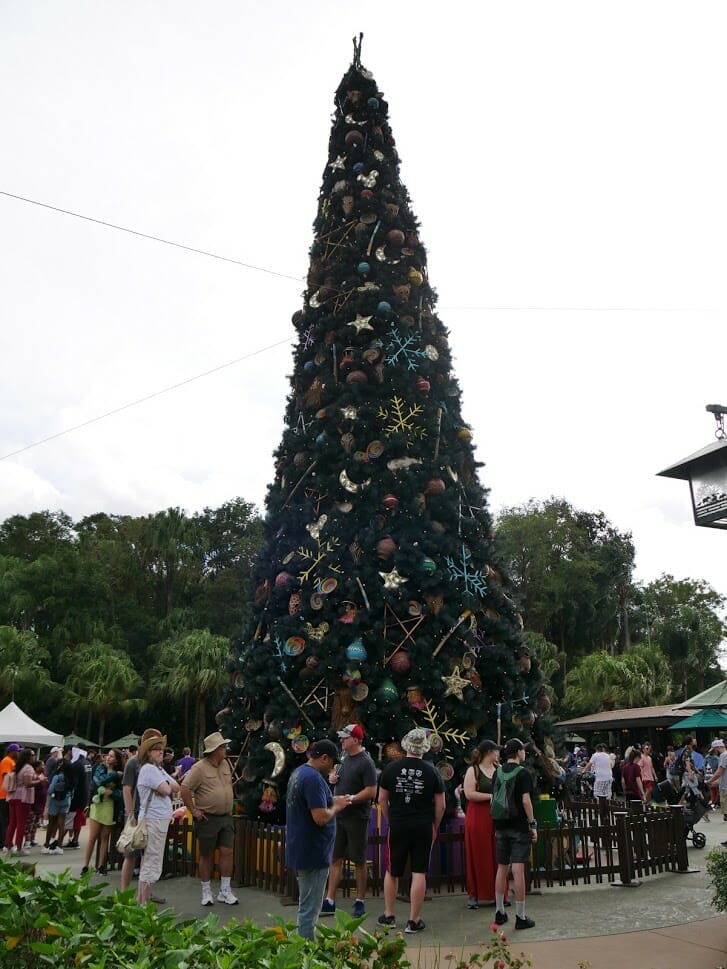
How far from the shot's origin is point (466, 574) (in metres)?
9.70

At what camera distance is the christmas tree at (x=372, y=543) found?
357 inches

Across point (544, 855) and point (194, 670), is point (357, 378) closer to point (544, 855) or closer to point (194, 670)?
point (544, 855)

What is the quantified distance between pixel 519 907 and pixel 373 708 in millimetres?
2799

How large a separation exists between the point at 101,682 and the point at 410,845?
101 feet

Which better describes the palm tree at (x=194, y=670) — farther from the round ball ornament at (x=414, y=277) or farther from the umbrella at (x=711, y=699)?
the round ball ornament at (x=414, y=277)

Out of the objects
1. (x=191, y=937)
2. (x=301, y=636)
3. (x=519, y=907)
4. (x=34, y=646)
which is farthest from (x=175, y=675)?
(x=191, y=937)

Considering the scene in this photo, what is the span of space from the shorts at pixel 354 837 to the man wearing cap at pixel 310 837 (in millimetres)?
1857

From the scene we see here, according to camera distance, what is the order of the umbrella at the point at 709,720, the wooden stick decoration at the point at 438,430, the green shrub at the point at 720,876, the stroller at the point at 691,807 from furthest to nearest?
the umbrella at the point at 709,720 < the stroller at the point at 691,807 < the wooden stick decoration at the point at 438,430 < the green shrub at the point at 720,876

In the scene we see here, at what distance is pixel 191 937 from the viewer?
142 inches

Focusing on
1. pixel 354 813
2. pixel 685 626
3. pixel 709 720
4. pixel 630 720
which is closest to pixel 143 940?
pixel 354 813

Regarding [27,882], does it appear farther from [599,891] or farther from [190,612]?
[190,612]

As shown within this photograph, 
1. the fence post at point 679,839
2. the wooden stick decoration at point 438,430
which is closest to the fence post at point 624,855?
the fence post at point 679,839

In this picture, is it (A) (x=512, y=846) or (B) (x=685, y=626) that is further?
(B) (x=685, y=626)

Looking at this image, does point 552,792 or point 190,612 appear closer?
point 552,792
